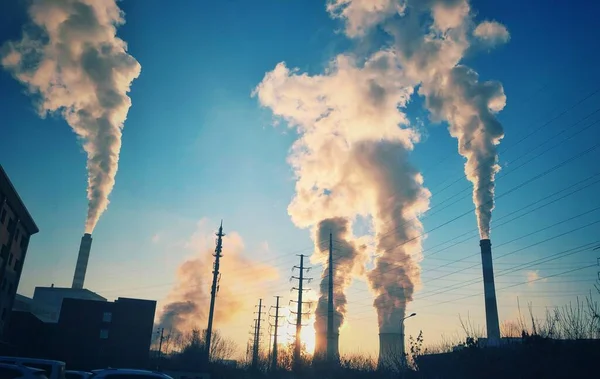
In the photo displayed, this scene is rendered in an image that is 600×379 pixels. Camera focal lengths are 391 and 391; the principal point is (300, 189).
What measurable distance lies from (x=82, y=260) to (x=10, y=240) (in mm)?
44615

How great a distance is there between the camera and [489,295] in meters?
41.4

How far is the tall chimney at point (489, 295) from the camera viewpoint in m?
40.3

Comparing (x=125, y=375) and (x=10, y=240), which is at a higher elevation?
(x=10, y=240)

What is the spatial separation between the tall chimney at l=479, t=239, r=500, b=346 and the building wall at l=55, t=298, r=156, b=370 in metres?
39.7

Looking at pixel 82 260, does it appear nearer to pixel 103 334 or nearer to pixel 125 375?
pixel 103 334

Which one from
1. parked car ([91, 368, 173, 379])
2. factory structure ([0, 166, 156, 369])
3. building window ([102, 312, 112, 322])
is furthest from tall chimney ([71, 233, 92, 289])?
parked car ([91, 368, 173, 379])

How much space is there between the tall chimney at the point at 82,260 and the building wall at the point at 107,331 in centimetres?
2646

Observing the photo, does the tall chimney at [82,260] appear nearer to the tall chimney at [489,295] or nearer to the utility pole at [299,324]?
the utility pole at [299,324]

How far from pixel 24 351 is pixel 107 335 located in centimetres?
858

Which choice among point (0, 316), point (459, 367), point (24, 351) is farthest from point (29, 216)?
point (459, 367)

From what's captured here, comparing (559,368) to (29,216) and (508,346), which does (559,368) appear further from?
(29,216)

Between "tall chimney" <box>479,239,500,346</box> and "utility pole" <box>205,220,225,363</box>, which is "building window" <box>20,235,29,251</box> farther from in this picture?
"tall chimney" <box>479,239,500,346</box>

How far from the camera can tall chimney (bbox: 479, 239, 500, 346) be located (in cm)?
4028

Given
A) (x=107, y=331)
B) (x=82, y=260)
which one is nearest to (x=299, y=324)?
(x=107, y=331)
